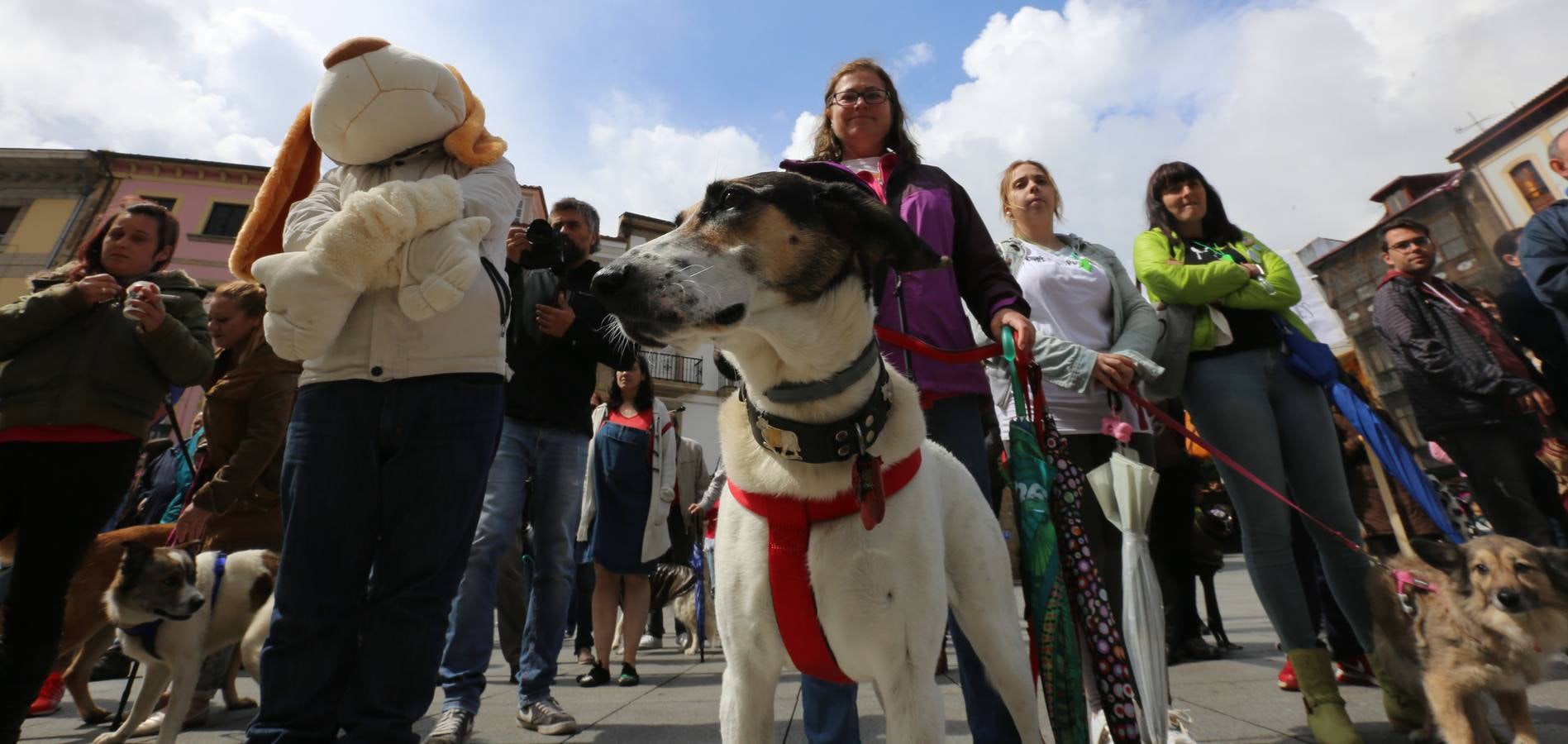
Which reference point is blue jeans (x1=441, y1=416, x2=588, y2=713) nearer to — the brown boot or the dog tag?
the dog tag

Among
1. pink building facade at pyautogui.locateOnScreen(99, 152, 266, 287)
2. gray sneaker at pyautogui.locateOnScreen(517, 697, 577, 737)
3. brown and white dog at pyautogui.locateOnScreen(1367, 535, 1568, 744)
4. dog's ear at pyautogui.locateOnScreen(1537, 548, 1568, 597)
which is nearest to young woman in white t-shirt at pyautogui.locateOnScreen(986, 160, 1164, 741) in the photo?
brown and white dog at pyautogui.locateOnScreen(1367, 535, 1568, 744)

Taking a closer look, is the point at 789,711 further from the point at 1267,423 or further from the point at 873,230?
the point at 873,230

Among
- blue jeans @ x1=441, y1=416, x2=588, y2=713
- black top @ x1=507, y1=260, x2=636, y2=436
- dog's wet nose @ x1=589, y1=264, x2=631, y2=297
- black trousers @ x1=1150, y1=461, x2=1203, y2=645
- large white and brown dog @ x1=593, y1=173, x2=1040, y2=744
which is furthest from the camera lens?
black trousers @ x1=1150, y1=461, x2=1203, y2=645

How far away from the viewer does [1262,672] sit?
378 centimetres

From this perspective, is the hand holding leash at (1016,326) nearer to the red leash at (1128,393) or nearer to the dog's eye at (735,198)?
the red leash at (1128,393)

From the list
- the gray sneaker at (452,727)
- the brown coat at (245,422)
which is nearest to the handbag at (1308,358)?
the gray sneaker at (452,727)

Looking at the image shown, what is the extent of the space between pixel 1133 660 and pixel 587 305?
9.24ft

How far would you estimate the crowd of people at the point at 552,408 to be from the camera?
72.5 inches

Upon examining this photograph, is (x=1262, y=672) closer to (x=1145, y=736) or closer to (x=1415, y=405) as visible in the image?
(x=1415, y=405)

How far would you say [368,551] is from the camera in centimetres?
186

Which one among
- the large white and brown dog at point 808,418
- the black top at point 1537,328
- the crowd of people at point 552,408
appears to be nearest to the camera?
the large white and brown dog at point 808,418

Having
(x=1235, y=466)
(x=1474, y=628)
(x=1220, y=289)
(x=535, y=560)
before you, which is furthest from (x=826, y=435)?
(x=1474, y=628)

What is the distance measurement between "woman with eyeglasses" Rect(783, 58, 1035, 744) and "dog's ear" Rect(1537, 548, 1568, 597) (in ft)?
7.18

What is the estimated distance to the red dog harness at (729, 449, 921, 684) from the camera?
57.6 inches
